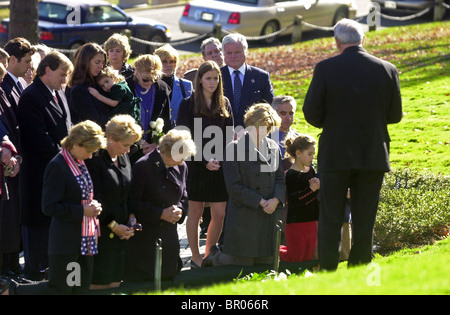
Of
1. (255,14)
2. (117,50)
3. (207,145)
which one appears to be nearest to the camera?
(207,145)

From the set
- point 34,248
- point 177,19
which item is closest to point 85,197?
point 34,248

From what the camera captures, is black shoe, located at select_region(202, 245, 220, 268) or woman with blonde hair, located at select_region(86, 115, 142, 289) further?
black shoe, located at select_region(202, 245, 220, 268)

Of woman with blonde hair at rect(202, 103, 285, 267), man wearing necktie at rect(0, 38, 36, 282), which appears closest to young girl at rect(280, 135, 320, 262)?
woman with blonde hair at rect(202, 103, 285, 267)

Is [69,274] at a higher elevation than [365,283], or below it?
below

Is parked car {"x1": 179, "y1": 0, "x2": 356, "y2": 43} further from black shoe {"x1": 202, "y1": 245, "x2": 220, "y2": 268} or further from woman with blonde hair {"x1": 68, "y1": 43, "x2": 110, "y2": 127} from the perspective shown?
black shoe {"x1": 202, "y1": 245, "x2": 220, "y2": 268}

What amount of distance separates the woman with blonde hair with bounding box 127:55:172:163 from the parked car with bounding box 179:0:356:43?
52.0ft

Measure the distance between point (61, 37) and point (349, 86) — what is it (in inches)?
651

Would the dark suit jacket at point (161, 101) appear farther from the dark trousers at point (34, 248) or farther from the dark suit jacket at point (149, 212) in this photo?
the dark trousers at point (34, 248)

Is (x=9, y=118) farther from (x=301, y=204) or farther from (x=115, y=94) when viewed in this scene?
(x=301, y=204)

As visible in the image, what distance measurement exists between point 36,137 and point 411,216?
4.39 metres

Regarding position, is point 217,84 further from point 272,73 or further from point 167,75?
point 272,73

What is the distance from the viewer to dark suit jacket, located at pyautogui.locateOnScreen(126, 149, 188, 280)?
7.86m

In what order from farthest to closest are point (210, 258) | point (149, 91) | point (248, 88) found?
point (248, 88) → point (149, 91) → point (210, 258)

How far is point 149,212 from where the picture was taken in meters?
7.81
